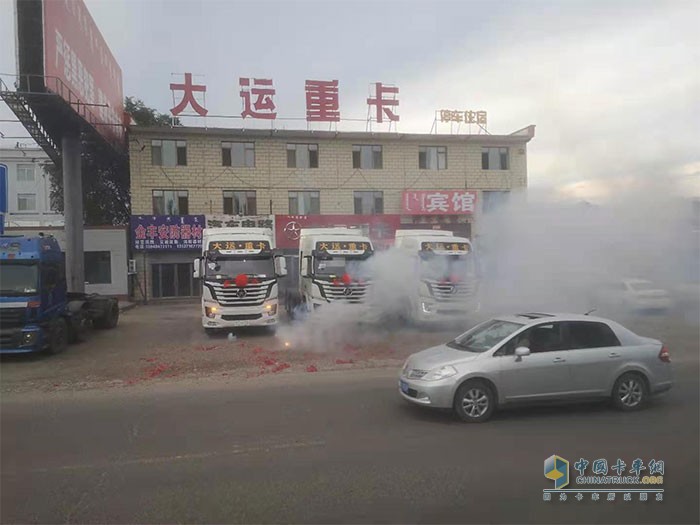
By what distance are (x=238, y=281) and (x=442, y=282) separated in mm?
5768

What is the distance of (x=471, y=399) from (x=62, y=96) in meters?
19.6

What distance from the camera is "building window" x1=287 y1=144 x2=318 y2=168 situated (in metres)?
28.5

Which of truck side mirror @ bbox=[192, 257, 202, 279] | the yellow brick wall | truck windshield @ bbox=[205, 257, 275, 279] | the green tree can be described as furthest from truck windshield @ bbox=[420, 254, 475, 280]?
the green tree

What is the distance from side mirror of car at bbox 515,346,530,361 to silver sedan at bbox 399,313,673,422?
0.04ft

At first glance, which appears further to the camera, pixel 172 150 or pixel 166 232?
pixel 172 150

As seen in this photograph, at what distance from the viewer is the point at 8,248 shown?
12.2 m

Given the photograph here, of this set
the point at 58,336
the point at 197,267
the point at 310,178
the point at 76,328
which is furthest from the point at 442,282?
the point at 310,178

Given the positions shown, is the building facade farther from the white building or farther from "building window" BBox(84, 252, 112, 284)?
the white building

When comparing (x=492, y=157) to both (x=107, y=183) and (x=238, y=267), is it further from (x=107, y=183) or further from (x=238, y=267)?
(x=107, y=183)

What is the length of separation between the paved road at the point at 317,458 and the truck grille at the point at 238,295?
6304mm

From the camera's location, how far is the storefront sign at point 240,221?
27.4 meters

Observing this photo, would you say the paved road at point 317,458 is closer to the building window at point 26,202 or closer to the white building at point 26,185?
the white building at point 26,185

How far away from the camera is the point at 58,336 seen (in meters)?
12.6

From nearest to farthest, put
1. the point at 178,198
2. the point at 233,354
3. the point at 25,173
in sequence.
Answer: the point at 233,354, the point at 178,198, the point at 25,173
